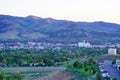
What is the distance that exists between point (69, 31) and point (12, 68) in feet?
302

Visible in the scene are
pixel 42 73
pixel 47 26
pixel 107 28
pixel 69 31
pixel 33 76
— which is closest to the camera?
pixel 33 76

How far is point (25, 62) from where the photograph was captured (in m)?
50.9

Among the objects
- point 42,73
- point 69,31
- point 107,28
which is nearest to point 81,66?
point 42,73

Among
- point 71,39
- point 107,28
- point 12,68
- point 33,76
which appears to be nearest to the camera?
point 33,76

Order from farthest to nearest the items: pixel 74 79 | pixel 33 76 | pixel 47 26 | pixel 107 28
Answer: pixel 107 28 < pixel 47 26 < pixel 33 76 < pixel 74 79

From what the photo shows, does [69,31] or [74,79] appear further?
[69,31]

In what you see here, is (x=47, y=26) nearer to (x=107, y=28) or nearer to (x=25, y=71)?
(x=107, y=28)

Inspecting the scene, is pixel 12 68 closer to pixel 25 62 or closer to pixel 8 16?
pixel 25 62

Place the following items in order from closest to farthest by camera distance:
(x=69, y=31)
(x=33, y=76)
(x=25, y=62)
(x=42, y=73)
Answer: (x=33, y=76), (x=42, y=73), (x=25, y=62), (x=69, y=31)

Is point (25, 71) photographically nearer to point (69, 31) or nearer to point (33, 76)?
point (33, 76)

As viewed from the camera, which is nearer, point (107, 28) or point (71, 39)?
point (71, 39)

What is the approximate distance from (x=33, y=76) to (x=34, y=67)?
755cm

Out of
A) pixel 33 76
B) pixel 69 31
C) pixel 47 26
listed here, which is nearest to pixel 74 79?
pixel 33 76

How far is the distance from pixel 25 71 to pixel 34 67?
310cm
